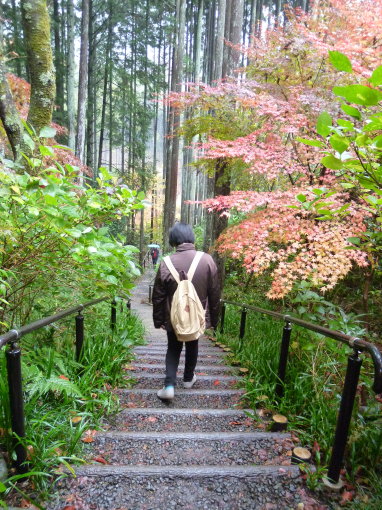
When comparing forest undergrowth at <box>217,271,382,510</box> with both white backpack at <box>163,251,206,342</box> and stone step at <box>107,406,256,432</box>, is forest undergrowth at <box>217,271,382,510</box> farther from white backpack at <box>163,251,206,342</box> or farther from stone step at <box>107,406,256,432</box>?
white backpack at <box>163,251,206,342</box>

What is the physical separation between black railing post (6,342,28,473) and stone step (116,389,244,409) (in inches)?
39.8

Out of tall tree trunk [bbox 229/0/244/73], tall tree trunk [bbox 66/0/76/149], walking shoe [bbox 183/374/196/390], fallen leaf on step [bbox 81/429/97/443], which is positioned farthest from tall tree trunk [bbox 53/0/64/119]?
fallen leaf on step [bbox 81/429/97/443]

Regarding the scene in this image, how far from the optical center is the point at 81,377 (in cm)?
235

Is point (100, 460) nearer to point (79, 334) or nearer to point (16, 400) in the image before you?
point (16, 400)

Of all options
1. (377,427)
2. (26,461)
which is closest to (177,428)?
(26,461)

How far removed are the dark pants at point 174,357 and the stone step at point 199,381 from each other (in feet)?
0.72

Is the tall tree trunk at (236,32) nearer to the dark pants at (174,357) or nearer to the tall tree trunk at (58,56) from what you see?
the dark pants at (174,357)

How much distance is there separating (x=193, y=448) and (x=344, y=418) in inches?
37.6

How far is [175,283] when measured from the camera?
256 cm

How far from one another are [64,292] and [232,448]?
1898 millimetres

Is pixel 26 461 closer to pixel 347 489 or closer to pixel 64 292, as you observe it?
pixel 64 292

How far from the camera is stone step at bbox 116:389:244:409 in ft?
8.17

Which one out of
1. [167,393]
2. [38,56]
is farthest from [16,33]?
[167,393]

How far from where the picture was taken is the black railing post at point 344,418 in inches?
59.4
